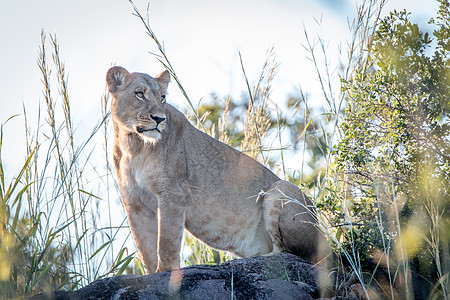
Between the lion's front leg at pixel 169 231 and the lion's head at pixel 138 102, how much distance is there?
1.97 feet

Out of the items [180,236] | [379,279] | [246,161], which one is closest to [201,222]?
[180,236]

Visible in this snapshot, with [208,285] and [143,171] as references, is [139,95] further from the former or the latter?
[208,285]

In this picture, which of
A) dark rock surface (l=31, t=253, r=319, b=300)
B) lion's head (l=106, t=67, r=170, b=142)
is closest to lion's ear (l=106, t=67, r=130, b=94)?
lion's head (l=106, t=67, r=170, b=142)

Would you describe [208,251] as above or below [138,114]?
below

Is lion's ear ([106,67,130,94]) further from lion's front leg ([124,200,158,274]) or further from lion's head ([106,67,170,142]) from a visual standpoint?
lion's front leg ([124,200,158,274])

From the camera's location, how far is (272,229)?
15.7ft

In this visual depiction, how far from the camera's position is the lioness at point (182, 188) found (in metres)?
4.62

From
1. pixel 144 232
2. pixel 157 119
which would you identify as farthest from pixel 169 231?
pixel 157 119

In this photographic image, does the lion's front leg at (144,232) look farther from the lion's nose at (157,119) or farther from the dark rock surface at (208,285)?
the dark rock surface at (208,285)

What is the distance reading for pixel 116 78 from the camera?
4.87m

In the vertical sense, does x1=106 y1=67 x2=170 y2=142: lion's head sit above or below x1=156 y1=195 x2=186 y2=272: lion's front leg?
above

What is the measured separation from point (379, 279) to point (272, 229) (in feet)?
3.95

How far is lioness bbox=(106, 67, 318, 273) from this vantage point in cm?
462

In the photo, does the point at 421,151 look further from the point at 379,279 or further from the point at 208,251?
the point at 208,251
